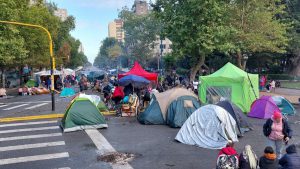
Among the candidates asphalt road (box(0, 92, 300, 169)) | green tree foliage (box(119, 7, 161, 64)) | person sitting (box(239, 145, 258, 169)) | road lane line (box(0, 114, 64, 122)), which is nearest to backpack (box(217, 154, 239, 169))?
person sitting (box(239, 145, 258, 169))

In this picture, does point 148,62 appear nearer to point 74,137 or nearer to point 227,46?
point 227,46

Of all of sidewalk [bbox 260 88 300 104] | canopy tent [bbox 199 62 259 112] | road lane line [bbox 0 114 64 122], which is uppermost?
canopy tent [bbox 199 62 259 112]

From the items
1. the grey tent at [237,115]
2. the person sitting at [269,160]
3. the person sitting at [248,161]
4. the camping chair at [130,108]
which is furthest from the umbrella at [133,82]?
the person sitting at [269,160]

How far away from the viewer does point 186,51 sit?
32.5 m

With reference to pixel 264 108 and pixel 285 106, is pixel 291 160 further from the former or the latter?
pixel 285 106

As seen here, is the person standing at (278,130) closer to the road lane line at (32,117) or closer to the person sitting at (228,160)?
the person sitting at (228,160)

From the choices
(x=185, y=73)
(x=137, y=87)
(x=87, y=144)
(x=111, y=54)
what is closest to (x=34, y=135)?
(x=87, y=144)

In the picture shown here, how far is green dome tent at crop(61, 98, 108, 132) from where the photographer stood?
15477 mm

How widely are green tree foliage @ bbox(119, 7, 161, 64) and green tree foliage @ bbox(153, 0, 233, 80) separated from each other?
43.0m

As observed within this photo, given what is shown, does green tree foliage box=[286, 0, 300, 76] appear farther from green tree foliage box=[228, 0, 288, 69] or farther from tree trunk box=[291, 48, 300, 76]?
green tree foliage box=[228, 0, 288, 69]

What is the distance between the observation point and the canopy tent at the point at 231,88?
20.6 metres

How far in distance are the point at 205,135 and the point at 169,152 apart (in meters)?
1.89

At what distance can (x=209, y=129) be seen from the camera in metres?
13.0

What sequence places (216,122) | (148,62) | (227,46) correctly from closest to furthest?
(216,122), (227,46), (148,62)
